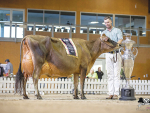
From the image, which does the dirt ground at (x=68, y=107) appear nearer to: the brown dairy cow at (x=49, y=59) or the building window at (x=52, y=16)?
the brown dairy cow at (x=49, y=59)

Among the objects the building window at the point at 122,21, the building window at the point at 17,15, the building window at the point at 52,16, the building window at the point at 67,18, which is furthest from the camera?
the building window at the point at 122,21

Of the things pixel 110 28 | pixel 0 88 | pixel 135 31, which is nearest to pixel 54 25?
pixel 135 31

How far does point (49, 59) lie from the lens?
5.56 metres

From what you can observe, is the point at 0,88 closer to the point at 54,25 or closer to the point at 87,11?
the point at 54,25

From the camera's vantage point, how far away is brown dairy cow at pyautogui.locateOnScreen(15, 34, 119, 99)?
5.37 m

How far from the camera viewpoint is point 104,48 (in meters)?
6.17

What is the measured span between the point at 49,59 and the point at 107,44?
5.13 feet

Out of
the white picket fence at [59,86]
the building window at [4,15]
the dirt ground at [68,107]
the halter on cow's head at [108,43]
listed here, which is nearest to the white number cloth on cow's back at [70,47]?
the halter on cow's head at [108,43]

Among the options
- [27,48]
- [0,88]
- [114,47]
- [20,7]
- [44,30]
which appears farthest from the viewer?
[20,7]

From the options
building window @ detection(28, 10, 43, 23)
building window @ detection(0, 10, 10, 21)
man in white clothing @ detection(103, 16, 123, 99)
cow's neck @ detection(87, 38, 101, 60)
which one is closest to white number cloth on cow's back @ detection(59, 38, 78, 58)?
cow's neck @ detection(87, 38, 101, 60)

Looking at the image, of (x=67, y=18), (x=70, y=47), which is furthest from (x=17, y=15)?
(x=70, y=47)

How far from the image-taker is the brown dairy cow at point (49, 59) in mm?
5371

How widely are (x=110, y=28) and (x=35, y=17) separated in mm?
12859

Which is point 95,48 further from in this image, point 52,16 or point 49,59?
point 52,16
